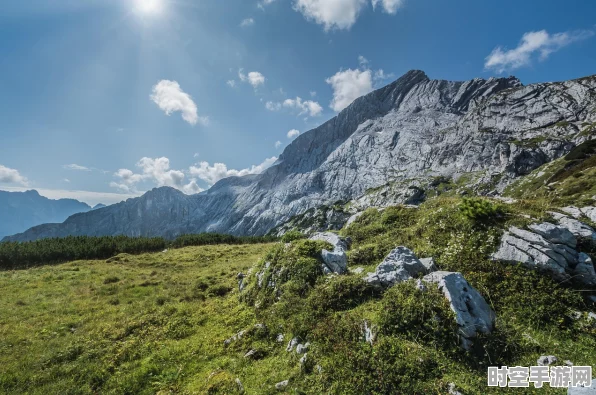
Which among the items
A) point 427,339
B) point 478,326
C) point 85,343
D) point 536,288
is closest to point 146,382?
point 85,343

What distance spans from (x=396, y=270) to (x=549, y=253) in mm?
6919

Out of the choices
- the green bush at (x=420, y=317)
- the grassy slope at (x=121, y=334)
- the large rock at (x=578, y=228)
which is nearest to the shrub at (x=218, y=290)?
the grassy slope at (x=121, y=334)

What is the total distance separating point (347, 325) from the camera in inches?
444

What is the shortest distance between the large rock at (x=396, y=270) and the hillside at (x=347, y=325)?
18 centimetres

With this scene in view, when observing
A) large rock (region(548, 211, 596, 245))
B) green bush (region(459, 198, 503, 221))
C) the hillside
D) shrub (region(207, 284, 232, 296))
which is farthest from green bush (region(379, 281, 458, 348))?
shrub (region(207, 284, 232, 296))

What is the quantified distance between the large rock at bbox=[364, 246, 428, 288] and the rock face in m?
3.93

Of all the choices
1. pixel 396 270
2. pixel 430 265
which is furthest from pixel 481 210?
pixel 396 270

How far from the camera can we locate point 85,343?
15.5 metres

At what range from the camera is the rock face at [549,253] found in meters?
11.7

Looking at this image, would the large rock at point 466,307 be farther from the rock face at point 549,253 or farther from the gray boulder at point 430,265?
the rock face at point 549,253

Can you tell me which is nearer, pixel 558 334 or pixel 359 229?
pixel 558 334

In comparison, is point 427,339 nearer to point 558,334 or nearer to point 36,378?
point 558,334

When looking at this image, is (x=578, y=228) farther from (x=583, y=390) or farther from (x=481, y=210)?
(x=583, y=390)

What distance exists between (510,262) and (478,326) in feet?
15.4
